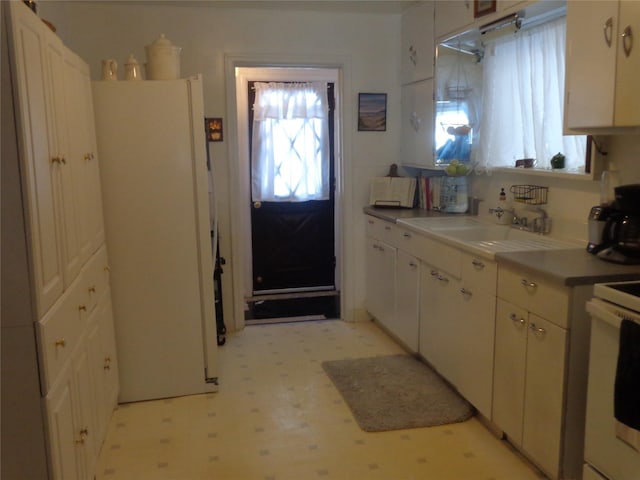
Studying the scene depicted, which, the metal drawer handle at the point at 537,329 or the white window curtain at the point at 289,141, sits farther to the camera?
the white window curtain at the point at 289,141

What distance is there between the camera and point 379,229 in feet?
13.7

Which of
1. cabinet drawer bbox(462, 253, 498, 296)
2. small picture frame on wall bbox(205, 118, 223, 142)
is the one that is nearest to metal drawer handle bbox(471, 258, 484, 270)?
cabinet drawer bbox(462, 253, 498, 296)

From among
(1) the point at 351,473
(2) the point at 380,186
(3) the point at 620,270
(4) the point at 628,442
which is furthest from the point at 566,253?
(2) the point at 380,186

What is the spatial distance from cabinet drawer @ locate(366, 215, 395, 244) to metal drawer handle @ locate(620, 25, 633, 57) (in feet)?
6.46

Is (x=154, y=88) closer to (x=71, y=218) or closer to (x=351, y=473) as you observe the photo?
(x=71, y=218)

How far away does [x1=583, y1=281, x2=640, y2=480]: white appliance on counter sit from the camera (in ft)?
5.88

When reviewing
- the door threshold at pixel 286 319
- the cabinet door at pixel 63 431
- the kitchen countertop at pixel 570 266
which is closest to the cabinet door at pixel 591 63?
the kitchen countertop at pixel 570 266

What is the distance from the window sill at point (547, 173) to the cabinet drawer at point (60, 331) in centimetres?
228

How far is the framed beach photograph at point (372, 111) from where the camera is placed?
14.3 feet

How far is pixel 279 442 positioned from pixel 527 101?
2.29 m

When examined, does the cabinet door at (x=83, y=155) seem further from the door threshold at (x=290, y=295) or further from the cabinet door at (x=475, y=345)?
the door threshold at (x=290, y=295)

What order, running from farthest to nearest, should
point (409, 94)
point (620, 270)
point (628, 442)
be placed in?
point (409, 94), point (620, 270), point (628, 442)

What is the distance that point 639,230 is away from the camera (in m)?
2.21

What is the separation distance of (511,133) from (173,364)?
2411 millimetres
